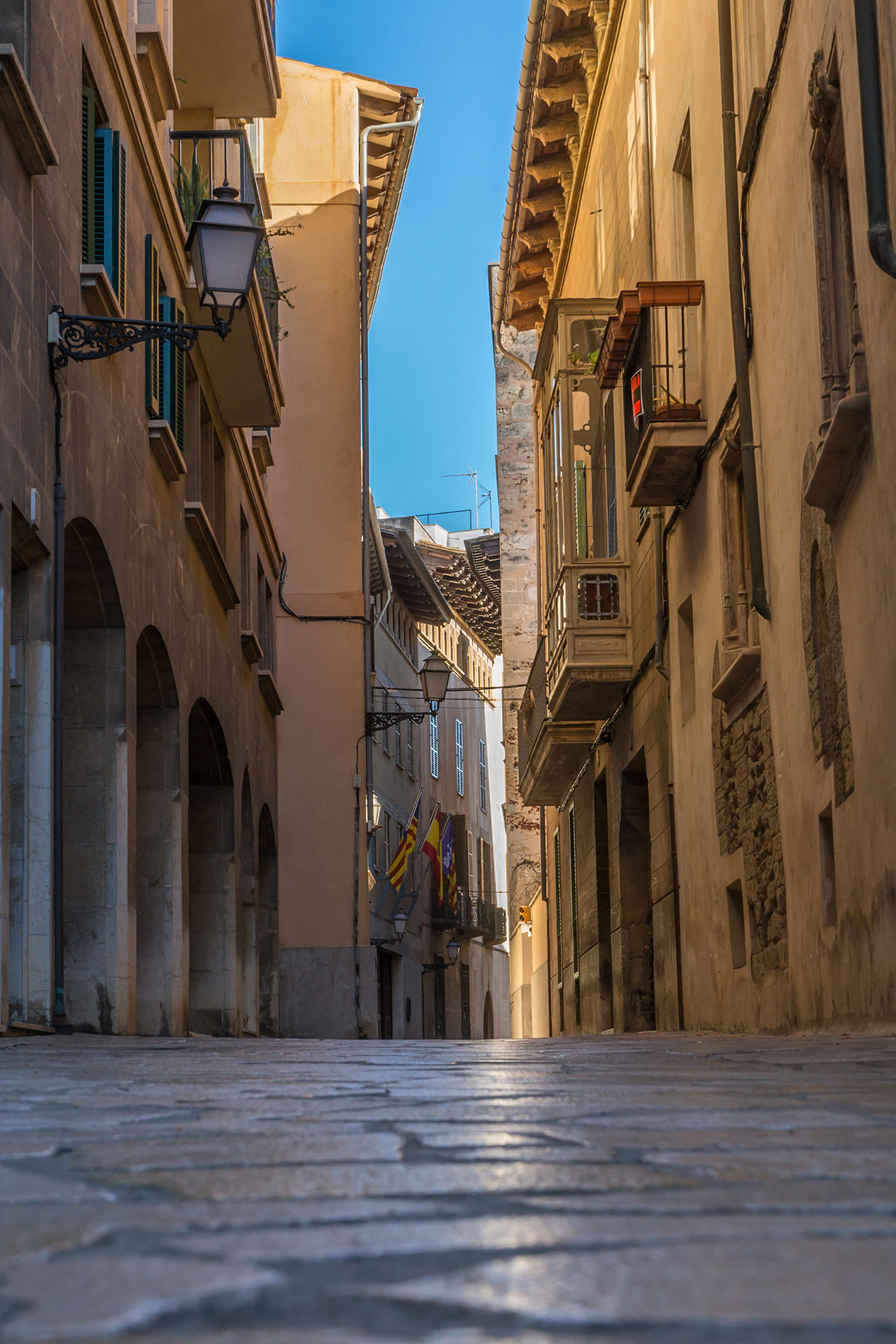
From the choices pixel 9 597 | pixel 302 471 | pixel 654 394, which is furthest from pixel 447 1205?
pixel 302 471

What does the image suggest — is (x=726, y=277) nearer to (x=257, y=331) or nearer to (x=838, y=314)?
(x=838, y=314)

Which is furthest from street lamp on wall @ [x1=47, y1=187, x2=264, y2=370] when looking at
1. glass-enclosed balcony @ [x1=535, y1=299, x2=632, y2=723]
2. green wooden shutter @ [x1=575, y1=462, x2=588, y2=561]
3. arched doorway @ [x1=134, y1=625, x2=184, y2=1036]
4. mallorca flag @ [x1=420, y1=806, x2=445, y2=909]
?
mallorca flag @ [x1=420, y1=806, x2=445, y2=909]

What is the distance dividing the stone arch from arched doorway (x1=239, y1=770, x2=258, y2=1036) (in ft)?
34.4

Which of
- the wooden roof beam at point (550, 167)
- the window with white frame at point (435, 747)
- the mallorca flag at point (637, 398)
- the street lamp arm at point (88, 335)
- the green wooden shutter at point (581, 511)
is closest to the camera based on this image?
the street lamp arm at point (88, 335)

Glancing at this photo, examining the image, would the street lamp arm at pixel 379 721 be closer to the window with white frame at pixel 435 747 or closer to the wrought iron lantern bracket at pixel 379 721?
the wrought iron lantern bracket at pixel 379 721

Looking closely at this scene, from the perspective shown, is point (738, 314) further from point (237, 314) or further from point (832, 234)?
point (237, 314)

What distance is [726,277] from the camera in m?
12.3

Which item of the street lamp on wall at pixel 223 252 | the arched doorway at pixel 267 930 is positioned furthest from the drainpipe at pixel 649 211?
the arched doorway at pixel 267 930

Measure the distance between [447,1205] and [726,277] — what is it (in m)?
11.2

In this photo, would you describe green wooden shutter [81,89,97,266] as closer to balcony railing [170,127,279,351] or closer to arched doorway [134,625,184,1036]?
arched doorway [134,625,184,1036]

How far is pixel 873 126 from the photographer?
703cm

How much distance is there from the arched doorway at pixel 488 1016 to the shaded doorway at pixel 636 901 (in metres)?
35.6

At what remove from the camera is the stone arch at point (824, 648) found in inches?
328

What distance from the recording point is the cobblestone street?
3.81 ft
